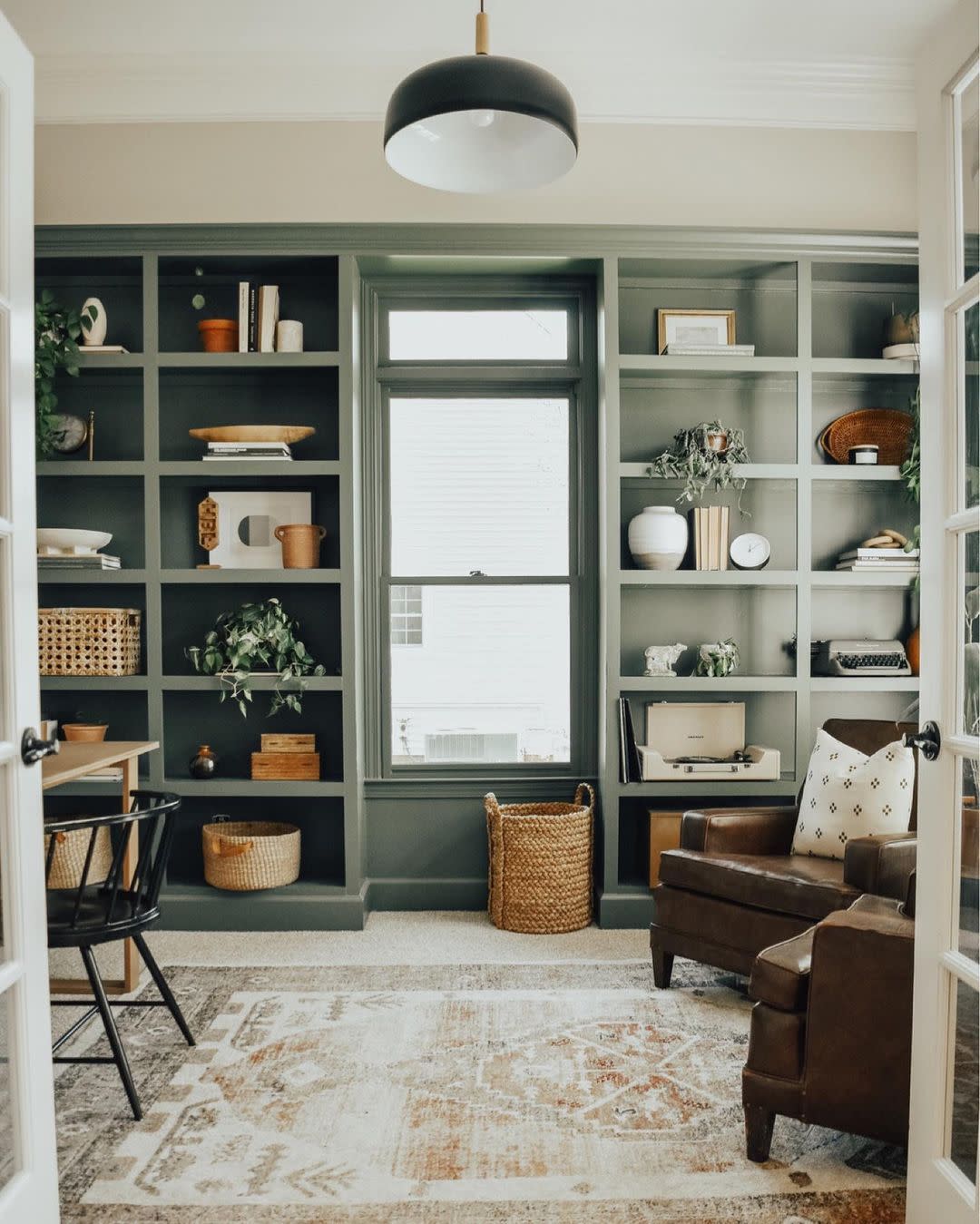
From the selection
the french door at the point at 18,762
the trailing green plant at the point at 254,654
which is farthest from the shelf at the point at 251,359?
the french door at the point at 18,762

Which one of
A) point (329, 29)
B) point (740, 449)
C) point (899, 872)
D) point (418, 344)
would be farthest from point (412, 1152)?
point (329, 29)

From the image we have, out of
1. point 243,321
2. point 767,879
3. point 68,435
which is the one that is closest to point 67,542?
point 68,435

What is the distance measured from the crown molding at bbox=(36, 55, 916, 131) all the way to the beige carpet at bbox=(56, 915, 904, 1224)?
3388 millimetres

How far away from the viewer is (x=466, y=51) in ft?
13.0

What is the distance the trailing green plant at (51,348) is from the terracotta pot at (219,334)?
1.48ft

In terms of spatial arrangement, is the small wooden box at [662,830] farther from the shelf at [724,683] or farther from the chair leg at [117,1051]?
the chair leg at [117,1051]

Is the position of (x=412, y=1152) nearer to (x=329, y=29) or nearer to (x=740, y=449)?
(x=740, y=449)

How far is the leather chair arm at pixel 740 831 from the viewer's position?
346 cm

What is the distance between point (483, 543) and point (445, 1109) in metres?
2.49

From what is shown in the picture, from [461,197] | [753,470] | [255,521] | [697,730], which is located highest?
[461,197]

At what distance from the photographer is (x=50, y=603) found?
4.37 meters

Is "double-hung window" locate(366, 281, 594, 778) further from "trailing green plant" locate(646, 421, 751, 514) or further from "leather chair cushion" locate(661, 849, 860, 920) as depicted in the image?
A: "leather chair cushion" locate(661, 849, 860, 920)

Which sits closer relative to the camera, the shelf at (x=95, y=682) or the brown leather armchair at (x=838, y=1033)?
the brown leather armchair at (x=838, y=1033)

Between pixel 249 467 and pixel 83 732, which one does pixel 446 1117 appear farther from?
pixel 249 467
